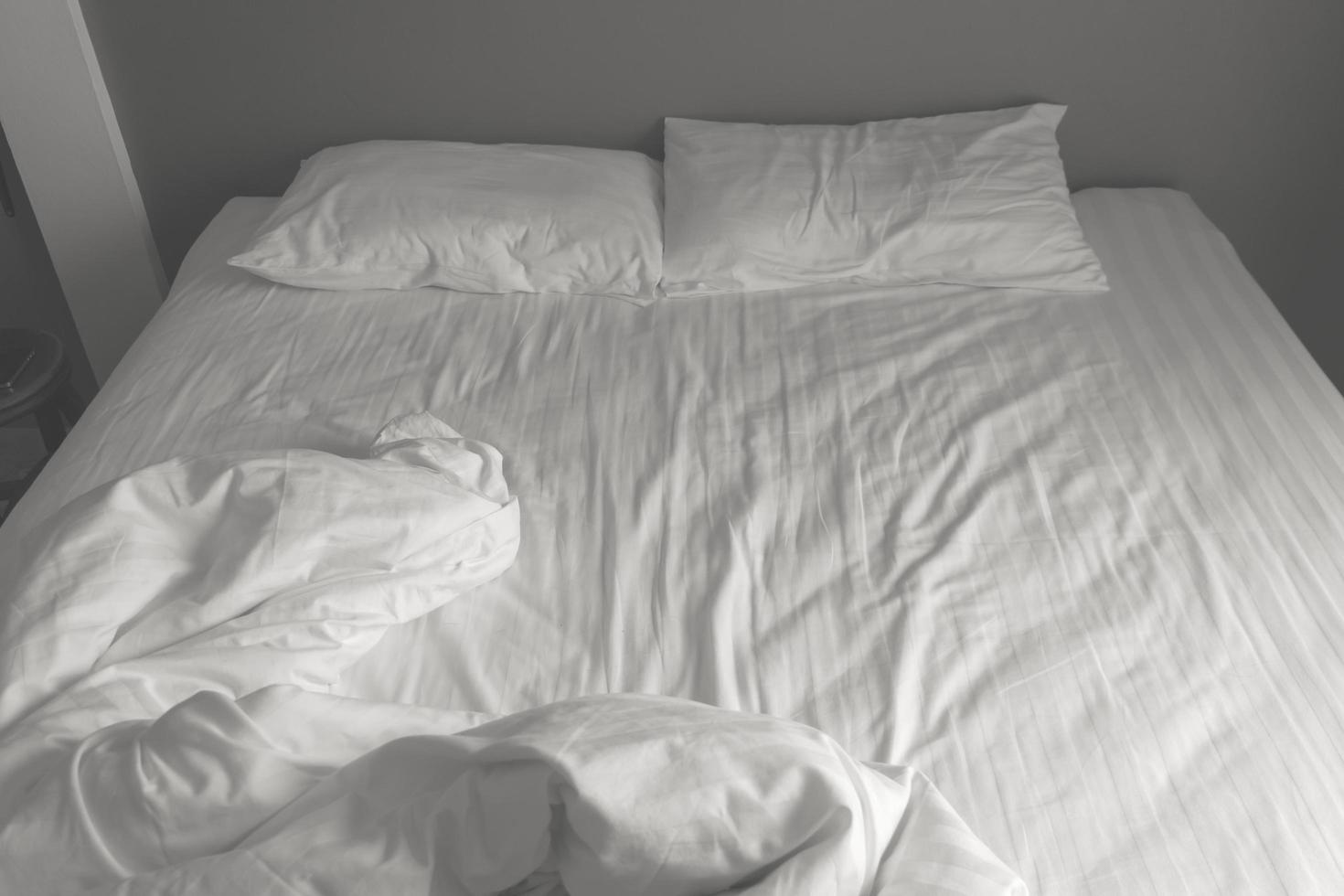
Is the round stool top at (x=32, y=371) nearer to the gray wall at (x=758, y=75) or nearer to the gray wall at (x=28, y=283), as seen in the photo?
the gray wall at (x=28, y=283)

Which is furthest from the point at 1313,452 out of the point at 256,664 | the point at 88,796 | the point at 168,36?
the point at 168,36

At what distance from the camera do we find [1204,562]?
1.30m

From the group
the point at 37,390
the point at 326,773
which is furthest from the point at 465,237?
the point at 326,773

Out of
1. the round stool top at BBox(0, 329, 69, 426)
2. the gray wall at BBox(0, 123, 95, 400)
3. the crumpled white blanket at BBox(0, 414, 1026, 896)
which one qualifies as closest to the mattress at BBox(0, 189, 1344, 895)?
the crumpled white blanket at BBox(0, 414, 1026, 896)

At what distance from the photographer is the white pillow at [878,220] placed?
180 centimetres

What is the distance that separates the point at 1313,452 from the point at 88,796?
→ 4.64 feet

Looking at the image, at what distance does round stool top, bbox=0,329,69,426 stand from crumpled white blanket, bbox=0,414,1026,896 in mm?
812

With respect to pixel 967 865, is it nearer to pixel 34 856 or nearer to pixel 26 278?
pixel 34 856

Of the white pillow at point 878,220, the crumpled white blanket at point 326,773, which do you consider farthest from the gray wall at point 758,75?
the crumpled white blanket at point 326,773

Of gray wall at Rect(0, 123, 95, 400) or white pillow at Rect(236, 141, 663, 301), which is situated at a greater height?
white pillow at Rect(236, 141, 663, 301)

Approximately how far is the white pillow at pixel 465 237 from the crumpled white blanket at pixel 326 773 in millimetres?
709

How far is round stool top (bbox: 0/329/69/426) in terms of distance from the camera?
188 cm

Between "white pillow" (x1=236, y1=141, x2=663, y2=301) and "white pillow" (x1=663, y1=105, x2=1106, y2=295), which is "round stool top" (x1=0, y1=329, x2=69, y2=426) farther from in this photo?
"white pillow" (x1=663, y1=105, x2=1106, y2=295)

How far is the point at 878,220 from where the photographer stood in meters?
1.81
